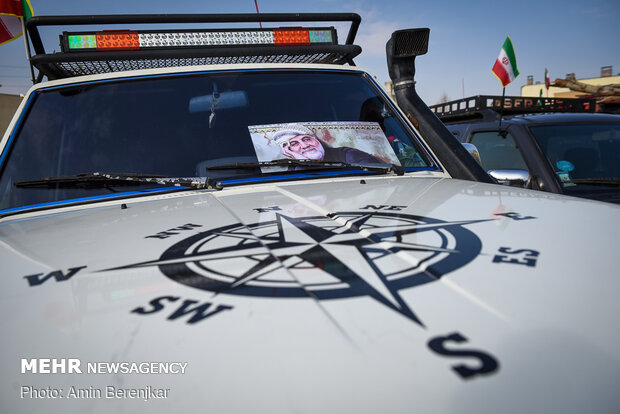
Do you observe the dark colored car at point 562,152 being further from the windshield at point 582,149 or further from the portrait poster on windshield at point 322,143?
the portrait poster on windshield at point 322,143

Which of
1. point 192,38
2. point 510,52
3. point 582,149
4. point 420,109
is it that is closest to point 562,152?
point 582,149

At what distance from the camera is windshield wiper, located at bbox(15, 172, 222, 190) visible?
147 centimetres

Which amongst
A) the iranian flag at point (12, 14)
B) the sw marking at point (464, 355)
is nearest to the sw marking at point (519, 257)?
the sw marking at point (464, 355)

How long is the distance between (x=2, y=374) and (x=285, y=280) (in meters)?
0.44

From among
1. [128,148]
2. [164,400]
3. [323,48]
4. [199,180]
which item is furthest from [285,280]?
[323,48]

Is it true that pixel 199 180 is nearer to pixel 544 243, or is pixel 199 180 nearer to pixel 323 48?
pixel 323 48

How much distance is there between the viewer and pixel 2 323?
66 cm

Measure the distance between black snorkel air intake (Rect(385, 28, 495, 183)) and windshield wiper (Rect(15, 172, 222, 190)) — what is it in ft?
3.64

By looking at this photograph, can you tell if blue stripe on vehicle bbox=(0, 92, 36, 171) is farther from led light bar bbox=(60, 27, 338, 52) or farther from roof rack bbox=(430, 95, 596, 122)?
roof rack bbox=(430, 95, 596, 122)

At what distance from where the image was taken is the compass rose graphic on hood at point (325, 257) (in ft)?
2.28

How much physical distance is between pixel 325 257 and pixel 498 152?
3824mm

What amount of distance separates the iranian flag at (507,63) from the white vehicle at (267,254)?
355cm

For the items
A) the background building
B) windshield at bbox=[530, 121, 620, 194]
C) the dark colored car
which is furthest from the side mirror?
the background building

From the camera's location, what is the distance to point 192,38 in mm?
1899
